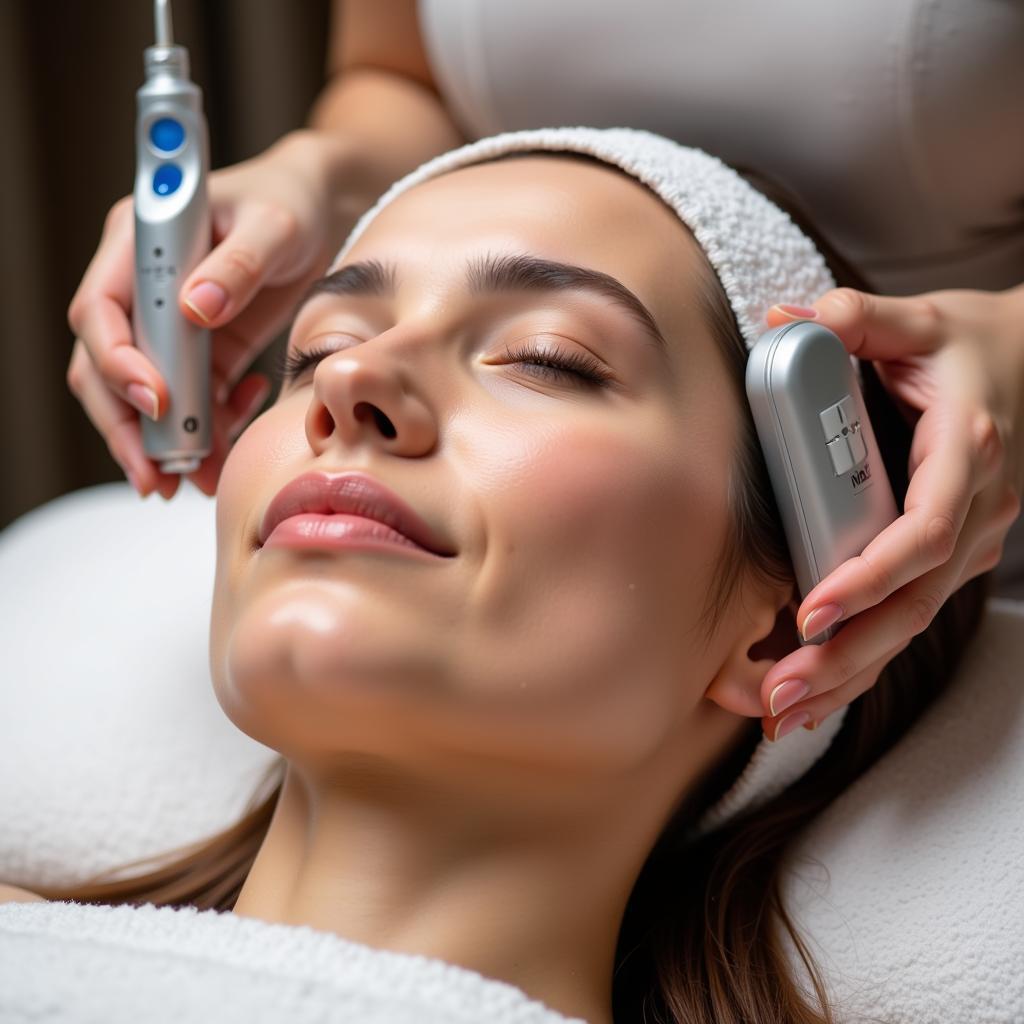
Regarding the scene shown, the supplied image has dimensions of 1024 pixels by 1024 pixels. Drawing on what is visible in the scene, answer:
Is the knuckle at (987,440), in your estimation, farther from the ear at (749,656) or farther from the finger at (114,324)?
the finger at (114,324)

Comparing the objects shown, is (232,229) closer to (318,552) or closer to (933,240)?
(318,552)

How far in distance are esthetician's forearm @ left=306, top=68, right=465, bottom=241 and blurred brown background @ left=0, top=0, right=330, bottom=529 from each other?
464 mm

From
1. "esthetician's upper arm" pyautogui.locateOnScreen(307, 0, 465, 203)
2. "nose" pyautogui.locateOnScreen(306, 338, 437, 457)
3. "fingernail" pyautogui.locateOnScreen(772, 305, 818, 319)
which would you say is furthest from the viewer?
"esthetician's upper arm" pyautogui.locateOnScreen(307, 0, 465, 203)

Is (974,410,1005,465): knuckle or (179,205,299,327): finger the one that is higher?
(179,205,299,327): finger

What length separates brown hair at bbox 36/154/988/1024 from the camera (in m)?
1.04

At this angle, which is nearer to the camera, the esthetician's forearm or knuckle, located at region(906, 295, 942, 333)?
knuckle, located at region(906, 295, 942, 333)

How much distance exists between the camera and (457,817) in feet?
3.15

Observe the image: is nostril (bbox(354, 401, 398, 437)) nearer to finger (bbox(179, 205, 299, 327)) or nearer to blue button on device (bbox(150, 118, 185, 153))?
finger (bbox(179, 205, 299, 327))

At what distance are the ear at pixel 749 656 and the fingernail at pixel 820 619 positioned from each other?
0.39 ft

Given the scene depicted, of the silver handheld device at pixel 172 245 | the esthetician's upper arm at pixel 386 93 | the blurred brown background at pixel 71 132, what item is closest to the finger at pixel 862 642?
the silver handheld device at pixel 172 245

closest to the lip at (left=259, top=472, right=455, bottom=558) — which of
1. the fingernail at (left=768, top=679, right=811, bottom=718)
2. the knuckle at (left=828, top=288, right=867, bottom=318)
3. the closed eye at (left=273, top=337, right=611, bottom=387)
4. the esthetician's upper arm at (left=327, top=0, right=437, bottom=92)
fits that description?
the closed eye at (left=273, top=337, right=611, bottom=387)

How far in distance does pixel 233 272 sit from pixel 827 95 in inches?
22.9

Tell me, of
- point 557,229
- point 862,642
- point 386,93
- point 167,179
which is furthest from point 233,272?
point 862,642

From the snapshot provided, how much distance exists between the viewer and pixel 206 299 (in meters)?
1.18
